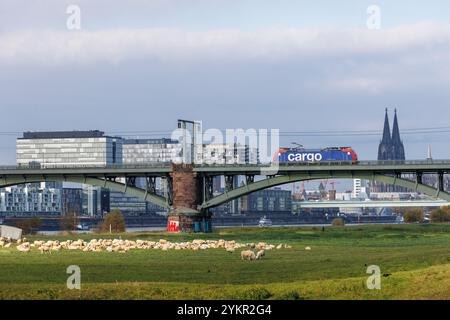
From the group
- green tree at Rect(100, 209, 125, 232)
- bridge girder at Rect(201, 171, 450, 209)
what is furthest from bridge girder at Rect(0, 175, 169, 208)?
green tree at Rect(100, 209, 125, 232)

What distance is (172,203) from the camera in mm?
155875

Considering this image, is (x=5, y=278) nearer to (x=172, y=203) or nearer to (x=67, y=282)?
(x=67, y=282)

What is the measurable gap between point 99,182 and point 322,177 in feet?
119

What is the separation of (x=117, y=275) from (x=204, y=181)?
100037 mm

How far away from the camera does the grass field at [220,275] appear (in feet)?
151

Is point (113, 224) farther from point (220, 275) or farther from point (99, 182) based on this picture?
point (220, 275)

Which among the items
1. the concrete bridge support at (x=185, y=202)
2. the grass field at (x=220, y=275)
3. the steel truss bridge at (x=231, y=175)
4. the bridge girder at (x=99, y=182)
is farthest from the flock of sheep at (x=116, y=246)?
the bridge girder at (x=99, y=182)

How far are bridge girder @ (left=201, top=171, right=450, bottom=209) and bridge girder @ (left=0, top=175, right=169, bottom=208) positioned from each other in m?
7.77

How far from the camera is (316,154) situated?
169 m

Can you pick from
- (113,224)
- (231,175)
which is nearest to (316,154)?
(231,175)

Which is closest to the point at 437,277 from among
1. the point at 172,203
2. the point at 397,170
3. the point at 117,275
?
the point at 117,275

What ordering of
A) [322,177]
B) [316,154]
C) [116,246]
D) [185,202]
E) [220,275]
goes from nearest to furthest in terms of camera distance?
1. [220,275]
2. [116,246]
3. [322,177]
4. [185,202]
5. [316,154]

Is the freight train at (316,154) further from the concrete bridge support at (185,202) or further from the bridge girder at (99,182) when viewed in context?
the bridge girder at (99,182)
